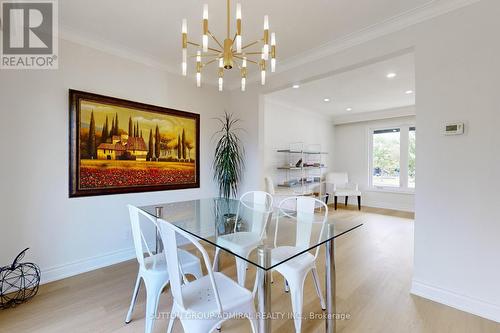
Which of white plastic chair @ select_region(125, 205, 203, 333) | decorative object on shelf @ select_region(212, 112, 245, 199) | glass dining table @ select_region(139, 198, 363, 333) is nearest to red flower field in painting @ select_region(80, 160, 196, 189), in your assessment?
decorative object on shelf @ select_region(212, 112, 245, 199)

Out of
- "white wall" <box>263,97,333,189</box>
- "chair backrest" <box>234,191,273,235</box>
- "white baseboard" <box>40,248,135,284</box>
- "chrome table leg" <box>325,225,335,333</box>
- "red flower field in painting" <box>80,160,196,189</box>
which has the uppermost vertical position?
"white wall" <box>263,97,333,189</box>

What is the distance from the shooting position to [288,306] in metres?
1.95

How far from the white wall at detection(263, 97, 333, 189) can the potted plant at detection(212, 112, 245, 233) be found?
1.22 meters

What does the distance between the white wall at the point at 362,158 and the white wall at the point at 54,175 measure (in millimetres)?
5635

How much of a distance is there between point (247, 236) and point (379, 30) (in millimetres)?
2349

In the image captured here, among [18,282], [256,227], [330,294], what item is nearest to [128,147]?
[18,282]

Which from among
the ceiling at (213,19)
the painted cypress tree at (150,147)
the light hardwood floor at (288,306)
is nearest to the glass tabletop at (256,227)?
the light hardwood floor at (288,306)

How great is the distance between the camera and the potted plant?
348 centimetres

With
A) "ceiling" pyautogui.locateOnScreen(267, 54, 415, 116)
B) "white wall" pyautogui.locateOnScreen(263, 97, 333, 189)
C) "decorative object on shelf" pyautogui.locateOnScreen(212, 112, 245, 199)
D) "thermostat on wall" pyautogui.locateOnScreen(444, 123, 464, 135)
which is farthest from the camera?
"white wall" pyautogui.locateOnScreen(263, 97, 333, 189)

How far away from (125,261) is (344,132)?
6278 millimetres

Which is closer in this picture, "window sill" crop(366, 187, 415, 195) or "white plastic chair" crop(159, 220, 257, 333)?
"white plastic chair" crop(159, 220, 257, 333)

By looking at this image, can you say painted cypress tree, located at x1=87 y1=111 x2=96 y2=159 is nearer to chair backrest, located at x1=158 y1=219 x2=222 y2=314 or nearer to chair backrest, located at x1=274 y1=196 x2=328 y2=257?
chair backrest, located at x1=158 y1=219 x2=222 y2=314

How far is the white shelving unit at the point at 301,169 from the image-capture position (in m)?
5.31

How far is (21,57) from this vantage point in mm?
2205
